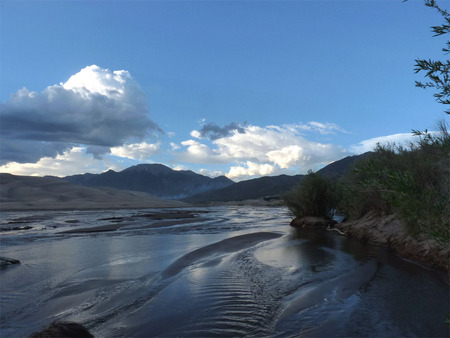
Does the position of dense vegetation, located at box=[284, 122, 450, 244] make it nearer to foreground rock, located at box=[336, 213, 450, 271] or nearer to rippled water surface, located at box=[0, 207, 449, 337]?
foreground rock, located at box=[336, 213, 450, 271]

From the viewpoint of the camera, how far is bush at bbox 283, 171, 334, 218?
27.1 meters

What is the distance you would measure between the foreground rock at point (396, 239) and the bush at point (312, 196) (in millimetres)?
4341

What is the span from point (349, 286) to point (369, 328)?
3.12 m

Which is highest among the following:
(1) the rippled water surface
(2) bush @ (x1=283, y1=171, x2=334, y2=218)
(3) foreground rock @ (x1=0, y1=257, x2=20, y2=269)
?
(2) bush @ (x1=283, y1=171, x2=334, y2=218)

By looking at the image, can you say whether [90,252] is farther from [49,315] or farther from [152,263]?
[49,315]

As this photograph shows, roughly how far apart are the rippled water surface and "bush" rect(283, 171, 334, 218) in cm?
1187

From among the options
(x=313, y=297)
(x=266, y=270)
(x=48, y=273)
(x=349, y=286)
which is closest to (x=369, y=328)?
(x=313, y=297)

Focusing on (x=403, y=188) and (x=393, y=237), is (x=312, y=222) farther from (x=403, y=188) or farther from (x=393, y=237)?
(x=403, y=188)

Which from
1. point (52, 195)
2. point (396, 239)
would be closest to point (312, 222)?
point (396, 239)

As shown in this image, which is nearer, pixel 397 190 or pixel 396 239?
pixel 397 190

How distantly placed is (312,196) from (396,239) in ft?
39.4

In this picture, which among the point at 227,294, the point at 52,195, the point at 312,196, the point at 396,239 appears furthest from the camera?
the point at 52,195

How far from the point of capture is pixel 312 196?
27.1 metres

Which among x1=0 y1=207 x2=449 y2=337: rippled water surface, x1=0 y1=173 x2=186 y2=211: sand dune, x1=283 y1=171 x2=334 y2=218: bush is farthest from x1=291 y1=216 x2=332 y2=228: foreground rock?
x1=0 y1=173 x2=186 y2=211: sand dune
